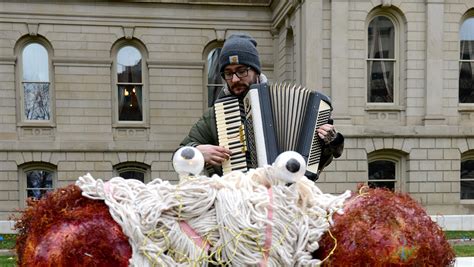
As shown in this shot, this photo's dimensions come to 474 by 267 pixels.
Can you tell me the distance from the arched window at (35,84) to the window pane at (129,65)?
237cm

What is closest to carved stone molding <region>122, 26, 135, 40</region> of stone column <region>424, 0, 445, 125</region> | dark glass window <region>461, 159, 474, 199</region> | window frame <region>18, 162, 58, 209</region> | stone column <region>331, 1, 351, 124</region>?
window frame <region>18, 162, 58, 209</region>

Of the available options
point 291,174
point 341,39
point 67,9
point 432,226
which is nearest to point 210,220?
point 291,174

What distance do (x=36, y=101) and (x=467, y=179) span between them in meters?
14.3

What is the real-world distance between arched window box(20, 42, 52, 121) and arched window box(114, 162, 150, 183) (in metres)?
2.96

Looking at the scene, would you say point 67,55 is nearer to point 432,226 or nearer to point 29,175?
point 29,175

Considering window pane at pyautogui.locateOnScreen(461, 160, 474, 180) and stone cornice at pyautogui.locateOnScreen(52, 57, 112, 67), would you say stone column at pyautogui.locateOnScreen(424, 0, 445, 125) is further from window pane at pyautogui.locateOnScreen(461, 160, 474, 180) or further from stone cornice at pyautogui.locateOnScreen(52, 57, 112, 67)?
stone cornice at pyautogui.locateOnScreen(52, 57, 112, 67)

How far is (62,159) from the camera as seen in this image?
531 inches

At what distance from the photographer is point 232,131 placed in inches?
82.4

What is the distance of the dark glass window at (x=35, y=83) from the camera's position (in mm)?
13781

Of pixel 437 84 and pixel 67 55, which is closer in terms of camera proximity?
pixel 437 84

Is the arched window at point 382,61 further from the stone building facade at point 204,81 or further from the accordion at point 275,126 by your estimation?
the accordion at point 275,126

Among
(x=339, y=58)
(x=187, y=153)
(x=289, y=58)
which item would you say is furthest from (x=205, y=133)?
(x=289, y=58)

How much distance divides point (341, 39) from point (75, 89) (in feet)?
28.6

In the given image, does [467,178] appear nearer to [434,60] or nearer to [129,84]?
[434,60]
